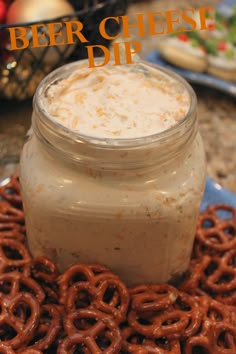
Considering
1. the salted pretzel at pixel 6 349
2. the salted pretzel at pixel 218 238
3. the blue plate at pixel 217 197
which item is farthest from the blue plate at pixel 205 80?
the salted pretzel at pixel 6 349

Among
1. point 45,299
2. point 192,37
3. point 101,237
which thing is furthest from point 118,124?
point 192,37

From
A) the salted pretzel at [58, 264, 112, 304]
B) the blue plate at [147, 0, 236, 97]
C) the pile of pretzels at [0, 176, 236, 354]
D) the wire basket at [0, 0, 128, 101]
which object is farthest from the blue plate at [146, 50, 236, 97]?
the salted pretzel at [58, 264, 112, 304]

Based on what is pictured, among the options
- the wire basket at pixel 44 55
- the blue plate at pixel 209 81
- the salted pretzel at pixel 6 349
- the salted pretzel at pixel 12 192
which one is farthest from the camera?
the blue plate at pixel 209 81

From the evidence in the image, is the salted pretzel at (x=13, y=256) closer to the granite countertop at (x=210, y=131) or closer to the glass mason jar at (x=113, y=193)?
the glass mason jar at (x=113, y=193)

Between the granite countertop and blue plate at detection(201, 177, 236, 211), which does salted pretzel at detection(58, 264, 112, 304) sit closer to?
blue plate at detection(201, 177, 236, 211)

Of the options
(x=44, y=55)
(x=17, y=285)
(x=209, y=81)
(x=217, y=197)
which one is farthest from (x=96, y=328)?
(x=209, y=81)

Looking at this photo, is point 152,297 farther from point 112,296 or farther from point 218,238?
point 218,238
